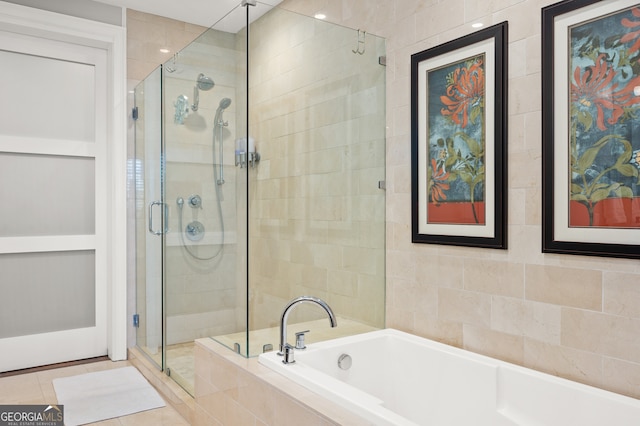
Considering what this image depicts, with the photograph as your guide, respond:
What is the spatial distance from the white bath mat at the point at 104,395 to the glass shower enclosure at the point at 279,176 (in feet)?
1.14

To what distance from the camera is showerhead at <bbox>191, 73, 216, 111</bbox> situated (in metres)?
2.45

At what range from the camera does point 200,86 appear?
255 centimetres

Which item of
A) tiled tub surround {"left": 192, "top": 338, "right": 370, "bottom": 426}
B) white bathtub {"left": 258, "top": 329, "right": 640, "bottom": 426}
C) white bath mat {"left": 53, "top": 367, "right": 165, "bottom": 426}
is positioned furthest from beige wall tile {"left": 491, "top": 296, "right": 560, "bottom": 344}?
white bath mat {"left": 53, "top": 367, "right": 165, "bottom": 426}

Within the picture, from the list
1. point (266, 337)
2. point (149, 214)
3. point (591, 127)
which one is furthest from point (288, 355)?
point (149, 214)

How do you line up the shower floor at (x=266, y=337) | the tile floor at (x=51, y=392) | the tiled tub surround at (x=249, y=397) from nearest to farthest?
the tiled tub surround at (x=249, y=397)
the shower floor at (x=266, y=337)
the tile floor at (x=51, y=392)

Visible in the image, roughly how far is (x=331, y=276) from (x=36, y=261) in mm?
2267

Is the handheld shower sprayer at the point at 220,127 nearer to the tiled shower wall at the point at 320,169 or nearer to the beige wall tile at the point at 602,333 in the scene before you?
the tiled shower wall at the point at 320,169

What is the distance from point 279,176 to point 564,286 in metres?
1.35

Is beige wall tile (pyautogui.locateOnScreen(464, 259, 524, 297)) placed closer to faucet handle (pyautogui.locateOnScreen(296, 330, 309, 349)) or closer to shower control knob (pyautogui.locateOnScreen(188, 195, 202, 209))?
faucet handle (pyautogui.locateOnScreen(296, 330, 309, 349))

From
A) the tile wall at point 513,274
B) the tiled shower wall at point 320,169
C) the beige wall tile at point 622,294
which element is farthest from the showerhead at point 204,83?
the beige wall tile at point 622,294

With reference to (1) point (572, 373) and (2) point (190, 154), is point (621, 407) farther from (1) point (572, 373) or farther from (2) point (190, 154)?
(2) point (190, 154)

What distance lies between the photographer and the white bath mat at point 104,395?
2.61m

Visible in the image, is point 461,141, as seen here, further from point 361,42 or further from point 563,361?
point 563,361

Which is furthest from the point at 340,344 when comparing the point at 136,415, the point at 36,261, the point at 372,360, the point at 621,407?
the point at 36,261
